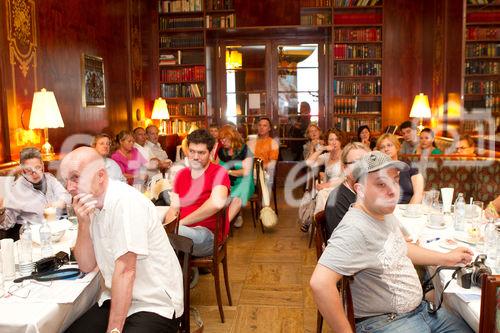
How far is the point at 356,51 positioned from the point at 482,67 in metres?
1.94

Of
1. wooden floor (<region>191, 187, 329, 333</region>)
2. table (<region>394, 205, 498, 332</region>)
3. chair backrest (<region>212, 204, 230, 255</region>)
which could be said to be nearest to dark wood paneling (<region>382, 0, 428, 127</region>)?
wooden floor (<region>191, 187, 329, 333</region>)

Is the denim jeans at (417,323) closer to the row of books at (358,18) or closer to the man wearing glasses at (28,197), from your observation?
the man wearing glasses at (28,197)

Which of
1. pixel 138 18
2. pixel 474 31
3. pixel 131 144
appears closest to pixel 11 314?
pixel 131 144

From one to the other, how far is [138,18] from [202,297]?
563 cm

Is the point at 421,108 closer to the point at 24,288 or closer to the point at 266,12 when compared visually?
the point at 266,12

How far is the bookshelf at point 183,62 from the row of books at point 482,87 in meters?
4.19

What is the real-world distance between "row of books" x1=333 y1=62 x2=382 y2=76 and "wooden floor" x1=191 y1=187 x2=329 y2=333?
3.76 meters

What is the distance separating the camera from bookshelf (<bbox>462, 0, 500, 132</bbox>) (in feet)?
24.3

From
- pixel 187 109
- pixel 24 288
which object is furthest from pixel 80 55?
pixel 24 288

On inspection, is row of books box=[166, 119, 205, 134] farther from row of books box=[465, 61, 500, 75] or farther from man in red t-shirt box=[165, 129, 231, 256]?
man in red t-shirt box=[165, 129, 231, 256]

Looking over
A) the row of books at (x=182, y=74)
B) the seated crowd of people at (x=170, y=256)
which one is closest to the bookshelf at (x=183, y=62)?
the row of books at (x=182, y=74)

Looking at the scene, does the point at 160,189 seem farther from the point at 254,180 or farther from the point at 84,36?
the point at 84,36

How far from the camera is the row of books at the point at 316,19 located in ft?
26.6

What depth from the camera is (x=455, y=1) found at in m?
7.14
